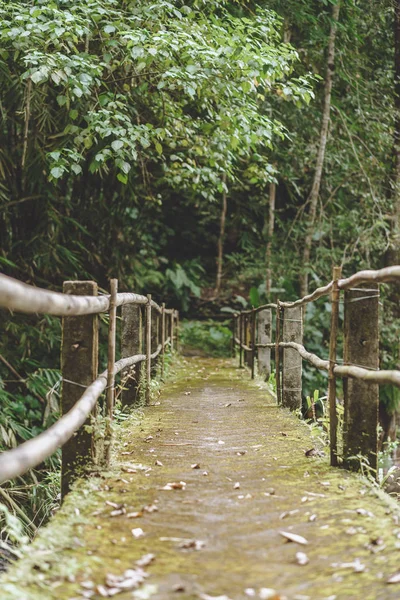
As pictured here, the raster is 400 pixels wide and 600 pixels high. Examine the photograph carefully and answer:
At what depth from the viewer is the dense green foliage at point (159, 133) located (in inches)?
268

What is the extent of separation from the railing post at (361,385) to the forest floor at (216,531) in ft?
0.65

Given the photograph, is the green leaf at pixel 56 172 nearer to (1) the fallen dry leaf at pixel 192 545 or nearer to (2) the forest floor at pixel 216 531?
(2) the forest floor at pixel 216 531

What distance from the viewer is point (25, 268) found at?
29.2 ft

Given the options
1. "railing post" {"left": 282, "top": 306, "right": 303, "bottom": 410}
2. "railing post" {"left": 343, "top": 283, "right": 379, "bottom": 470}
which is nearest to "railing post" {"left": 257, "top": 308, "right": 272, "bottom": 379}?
"railing post" {"left": 282, "top": 306, "right": 303, "bottom": 410}

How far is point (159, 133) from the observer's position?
7328mm

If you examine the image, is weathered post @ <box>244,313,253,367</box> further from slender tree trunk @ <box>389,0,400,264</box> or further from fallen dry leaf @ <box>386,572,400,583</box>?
fallen dry leaf @ <box>386,572,400,583</box>

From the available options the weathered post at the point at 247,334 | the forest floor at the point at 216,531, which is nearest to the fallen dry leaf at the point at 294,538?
the forest floor at the point at 216,531

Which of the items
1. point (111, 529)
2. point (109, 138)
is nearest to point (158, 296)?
point (109, 138)

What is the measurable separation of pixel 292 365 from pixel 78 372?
10.4ft

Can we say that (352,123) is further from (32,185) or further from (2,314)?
(2,314)

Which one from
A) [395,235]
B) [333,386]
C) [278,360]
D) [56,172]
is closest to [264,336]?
[278,360]

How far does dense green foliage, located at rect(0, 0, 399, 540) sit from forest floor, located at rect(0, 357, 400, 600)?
332 cm

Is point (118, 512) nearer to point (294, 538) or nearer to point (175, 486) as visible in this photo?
point (175, 486)

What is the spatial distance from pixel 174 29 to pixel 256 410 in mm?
4586
